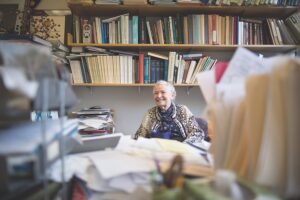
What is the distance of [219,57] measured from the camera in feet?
8.60

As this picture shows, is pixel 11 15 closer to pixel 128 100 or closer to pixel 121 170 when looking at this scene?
pixel 128 100

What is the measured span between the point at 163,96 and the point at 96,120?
2.02ft

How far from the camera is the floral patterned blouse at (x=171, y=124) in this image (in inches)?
86.8

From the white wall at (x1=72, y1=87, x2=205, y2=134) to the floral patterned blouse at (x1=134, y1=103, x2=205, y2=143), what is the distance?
0.34 metres

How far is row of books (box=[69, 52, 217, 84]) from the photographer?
2.36 m

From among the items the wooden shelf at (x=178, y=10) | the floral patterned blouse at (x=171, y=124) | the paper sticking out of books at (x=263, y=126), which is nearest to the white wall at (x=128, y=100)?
the floral patterned blouse at (x=171, y=124)

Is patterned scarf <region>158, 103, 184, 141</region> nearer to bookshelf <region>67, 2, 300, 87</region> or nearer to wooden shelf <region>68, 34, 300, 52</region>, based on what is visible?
bookshelf <region>67, 2, 300, 87</region>

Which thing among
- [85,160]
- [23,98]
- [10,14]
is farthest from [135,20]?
[23,98]

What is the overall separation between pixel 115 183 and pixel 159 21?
1.92 m

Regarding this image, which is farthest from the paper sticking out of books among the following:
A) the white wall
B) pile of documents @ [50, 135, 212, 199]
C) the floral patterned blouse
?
the white wall

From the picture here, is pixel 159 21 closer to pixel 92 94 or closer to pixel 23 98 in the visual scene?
pixel 92 94

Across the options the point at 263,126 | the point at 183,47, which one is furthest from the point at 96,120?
the point at 263,126

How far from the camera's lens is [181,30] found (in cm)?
238

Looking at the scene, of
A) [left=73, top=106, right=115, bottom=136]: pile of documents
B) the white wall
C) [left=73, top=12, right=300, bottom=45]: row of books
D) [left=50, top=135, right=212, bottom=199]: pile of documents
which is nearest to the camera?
[left=50, top=135, right=212, bottom=199]: pile of documents
